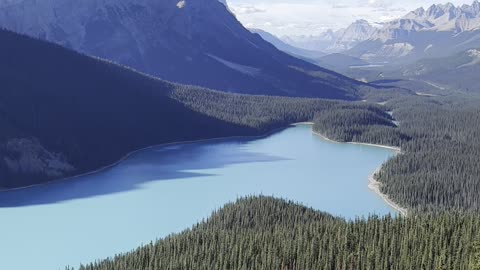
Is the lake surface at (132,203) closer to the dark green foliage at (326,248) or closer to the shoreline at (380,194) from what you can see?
the shoreline at (380,194)

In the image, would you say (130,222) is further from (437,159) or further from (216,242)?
(437,159)

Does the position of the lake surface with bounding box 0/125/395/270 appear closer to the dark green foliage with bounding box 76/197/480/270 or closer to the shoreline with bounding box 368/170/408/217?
the shoreline with bounding box 368/170/408/217

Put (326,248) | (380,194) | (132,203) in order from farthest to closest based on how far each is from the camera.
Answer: (380,194) < (132,203) < (326,248)

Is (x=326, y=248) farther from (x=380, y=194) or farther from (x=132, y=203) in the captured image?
(x=380, y=194)

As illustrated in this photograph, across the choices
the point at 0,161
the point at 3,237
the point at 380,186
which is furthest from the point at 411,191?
the point at 0,161

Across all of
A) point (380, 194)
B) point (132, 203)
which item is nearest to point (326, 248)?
point (132, 203)

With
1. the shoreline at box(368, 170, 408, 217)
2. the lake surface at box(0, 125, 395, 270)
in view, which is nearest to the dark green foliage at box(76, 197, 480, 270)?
the lake surface at box(0, 125, 395, 270)

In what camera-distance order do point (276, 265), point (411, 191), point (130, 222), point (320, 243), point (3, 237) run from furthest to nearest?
1. point (411, 191)
2. point (130, 222)
3. point (3, 237)
4. point (320, 243)
5. point (276, 265)
